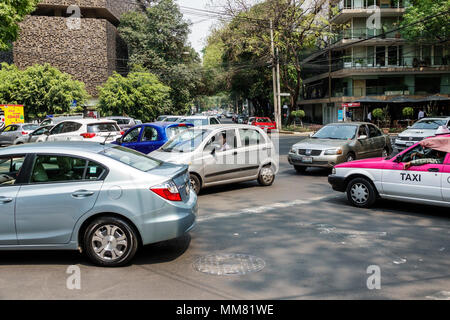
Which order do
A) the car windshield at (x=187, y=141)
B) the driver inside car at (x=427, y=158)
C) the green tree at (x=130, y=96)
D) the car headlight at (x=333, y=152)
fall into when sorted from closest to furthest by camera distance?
the driver inside car at (x=427, y=158), the car windshield at (x=187, y=141), the car headlight at (x=333, y=152), the green tree at (x=130, y=96)

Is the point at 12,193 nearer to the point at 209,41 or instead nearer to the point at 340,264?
the point at 340,264

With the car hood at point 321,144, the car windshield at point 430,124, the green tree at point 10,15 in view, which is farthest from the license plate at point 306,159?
the green tree at point 10,15

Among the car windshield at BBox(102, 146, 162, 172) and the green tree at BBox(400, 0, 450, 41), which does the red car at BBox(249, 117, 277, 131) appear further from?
the car windshield at BBox(102, 146, 162, 172)

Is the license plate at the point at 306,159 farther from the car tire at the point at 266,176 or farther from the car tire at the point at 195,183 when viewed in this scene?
the car tire at the point at 195,183

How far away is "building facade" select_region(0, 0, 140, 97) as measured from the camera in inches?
1843

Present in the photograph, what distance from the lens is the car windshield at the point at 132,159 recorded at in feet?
18.6

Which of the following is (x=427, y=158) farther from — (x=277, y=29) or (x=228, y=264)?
(x=277, y=29)

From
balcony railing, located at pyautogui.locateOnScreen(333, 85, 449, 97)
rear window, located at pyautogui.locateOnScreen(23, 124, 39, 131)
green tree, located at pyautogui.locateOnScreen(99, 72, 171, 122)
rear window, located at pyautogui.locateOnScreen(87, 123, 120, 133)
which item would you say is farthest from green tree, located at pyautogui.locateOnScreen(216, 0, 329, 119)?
rear window, located at pyautogui.locateOnScreen(87, 123, 120, 133)

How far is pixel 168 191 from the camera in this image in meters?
5.41

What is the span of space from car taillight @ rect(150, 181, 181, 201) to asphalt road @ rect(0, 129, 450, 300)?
0.86 meters

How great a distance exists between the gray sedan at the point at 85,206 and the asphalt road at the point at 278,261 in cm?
33

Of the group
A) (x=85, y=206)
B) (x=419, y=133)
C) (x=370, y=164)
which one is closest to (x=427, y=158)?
(x=370, y=164)

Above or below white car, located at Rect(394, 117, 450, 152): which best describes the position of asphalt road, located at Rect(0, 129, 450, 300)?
below

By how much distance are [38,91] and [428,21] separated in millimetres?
34058
